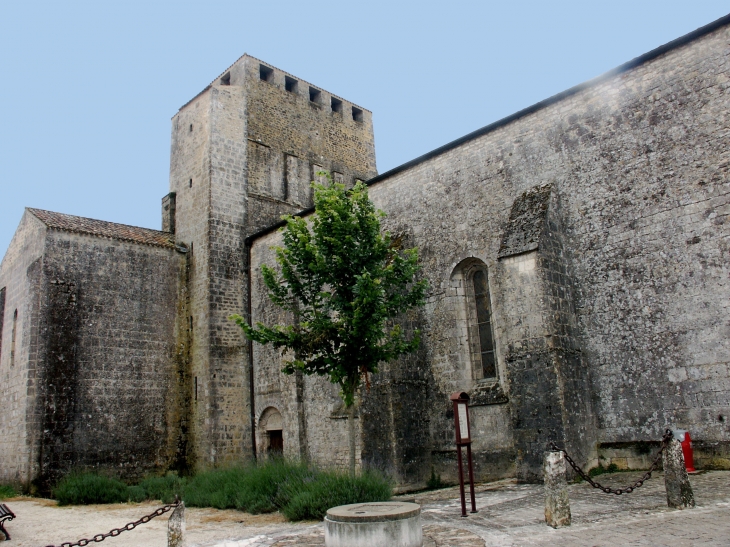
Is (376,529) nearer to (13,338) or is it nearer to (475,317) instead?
(475,317)

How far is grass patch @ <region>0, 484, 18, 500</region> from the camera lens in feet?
46.6

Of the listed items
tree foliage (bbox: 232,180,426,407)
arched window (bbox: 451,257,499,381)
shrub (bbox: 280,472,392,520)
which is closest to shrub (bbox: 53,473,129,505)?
tree foliage (bbox: 232,180,426,407)

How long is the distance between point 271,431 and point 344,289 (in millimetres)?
8171

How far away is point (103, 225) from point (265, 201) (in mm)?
5071

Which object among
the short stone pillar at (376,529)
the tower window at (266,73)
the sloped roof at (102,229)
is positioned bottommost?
the short stone pillar at (376,529)

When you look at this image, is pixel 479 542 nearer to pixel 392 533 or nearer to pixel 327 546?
pixel 392 533

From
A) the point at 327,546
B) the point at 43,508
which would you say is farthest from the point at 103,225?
the point at 327,546

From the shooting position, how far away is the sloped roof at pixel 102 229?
16.5 meters

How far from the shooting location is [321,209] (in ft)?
35.6

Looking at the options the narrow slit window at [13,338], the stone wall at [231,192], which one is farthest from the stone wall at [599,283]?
the narrow slit window at [13,338]

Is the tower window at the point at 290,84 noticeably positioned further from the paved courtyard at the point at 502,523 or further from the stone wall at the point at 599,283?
the paved courtyard at the point at 502,523

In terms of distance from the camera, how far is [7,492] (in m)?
14.4

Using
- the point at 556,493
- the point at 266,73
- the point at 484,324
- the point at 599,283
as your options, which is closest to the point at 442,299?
the point at 484,324

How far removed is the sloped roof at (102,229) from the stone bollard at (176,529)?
12134 mm
